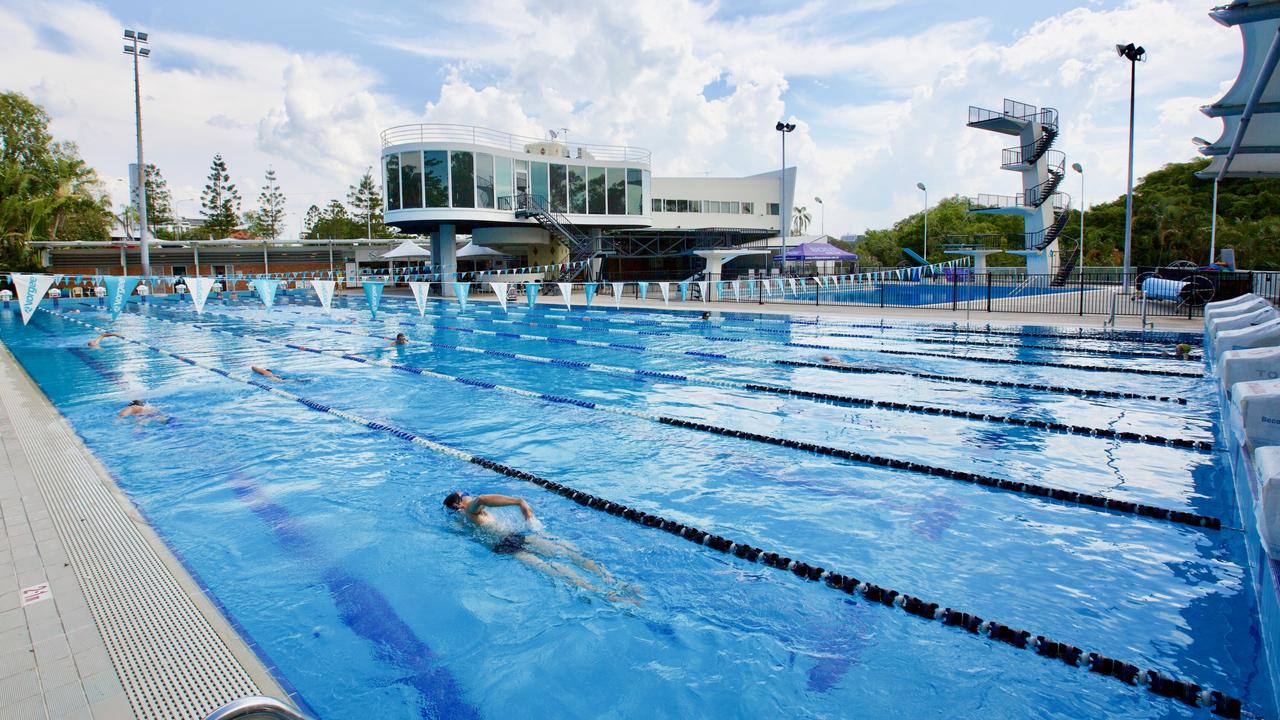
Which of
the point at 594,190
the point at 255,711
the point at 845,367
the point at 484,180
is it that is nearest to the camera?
the point at 255,711

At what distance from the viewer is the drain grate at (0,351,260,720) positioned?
2723mm

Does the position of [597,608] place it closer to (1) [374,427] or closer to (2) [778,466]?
(2) [778,466]

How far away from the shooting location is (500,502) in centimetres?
492

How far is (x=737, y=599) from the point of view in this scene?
392 centimetres

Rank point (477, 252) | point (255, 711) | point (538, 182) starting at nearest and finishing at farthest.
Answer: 1. point (255, 711)
2. point (538, 182)
3. point (477, 252)

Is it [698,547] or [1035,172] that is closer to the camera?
[698,547]

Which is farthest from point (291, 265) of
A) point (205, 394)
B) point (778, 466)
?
point (778, 466)

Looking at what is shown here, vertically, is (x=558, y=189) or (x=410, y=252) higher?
(x=558, y=189)

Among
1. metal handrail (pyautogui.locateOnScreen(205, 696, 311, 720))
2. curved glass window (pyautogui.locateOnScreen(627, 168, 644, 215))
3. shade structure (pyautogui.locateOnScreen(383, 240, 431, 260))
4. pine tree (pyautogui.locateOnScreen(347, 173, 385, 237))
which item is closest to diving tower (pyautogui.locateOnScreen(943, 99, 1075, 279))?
curved glass window (pyautogui.locateOnScreen(627, 168, 644, 215))

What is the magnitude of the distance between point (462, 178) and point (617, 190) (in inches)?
308

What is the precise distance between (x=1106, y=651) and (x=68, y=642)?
4.60 meters

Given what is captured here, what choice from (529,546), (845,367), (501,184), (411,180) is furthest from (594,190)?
(529,546)

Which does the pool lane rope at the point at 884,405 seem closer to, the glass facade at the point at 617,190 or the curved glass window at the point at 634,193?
the glass facade at the point at 617,190

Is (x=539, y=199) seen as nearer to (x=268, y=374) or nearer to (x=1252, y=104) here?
(x=268, y=374)
